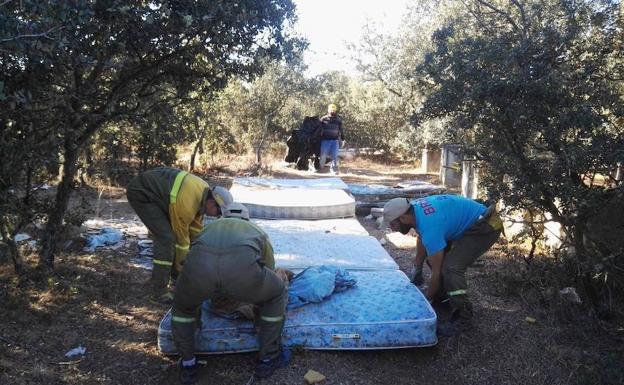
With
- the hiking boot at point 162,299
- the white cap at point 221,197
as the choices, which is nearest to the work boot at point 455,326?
the white cap at point 221,197

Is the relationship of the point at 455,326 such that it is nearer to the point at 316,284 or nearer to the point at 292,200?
the point at 316,284

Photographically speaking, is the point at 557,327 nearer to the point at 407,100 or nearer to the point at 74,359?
the point at 74,359

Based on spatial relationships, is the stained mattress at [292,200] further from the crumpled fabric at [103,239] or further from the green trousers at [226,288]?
the green trousers at [226,288]

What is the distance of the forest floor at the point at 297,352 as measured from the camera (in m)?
3.50

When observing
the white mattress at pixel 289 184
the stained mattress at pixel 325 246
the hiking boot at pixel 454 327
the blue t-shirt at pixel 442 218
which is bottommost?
the hiking boot at pixel 454 327

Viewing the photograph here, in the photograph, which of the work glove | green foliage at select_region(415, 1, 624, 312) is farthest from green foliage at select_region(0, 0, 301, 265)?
the work glove

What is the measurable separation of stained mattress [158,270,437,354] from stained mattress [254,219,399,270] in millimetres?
1018

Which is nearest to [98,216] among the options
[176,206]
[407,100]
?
[176,206]

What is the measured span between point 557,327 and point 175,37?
13.4 feet

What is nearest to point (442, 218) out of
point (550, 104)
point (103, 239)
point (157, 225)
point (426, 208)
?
point (426, 208)

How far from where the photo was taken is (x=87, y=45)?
3928 millimetres

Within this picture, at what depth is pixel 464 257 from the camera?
414cm

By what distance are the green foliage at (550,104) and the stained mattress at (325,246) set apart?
1430mm

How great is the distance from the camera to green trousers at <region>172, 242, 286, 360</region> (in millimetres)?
3141
